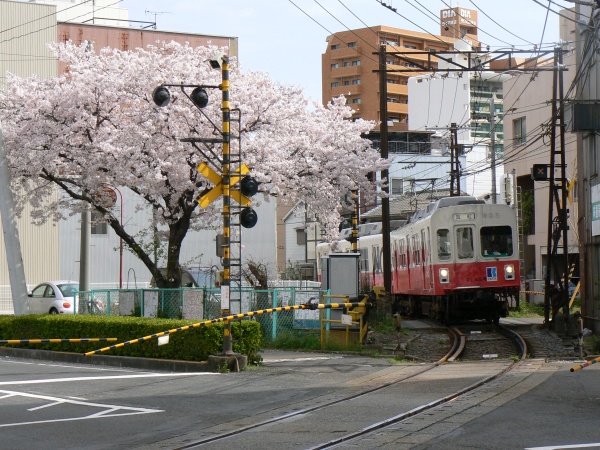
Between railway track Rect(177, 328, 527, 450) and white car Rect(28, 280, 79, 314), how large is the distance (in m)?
16.0

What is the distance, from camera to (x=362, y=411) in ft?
34.6

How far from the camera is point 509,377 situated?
1367 cm

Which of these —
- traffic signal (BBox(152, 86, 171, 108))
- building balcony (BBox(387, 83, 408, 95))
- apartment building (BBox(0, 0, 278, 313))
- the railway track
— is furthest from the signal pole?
building balcony (BBox(387, 83, 408, 95))

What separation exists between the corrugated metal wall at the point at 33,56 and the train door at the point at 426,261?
73.4ft

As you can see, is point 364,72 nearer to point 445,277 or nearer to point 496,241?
point 496,241

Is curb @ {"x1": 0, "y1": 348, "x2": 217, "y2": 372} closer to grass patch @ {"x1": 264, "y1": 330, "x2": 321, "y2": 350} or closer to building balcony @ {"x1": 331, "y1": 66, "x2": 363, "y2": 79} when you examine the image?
grass patch @ {"x1": 264, "y1": 330, "x2": 321, "y2": 350}

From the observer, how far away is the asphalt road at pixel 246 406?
8812 millimetres

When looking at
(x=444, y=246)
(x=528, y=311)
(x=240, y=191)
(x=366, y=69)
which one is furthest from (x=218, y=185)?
(x=366, y=69)

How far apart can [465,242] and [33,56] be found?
27.2m

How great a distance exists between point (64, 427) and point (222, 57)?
25.6 ft

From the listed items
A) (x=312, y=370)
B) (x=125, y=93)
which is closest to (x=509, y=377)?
(x=312, y=370)

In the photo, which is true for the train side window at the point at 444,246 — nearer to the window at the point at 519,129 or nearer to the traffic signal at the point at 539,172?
the traffic signal at the point at 539,172

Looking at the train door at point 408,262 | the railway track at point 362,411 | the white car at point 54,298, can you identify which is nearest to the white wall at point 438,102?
the train door at point 408,262

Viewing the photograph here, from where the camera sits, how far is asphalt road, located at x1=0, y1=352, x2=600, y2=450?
881 centimetres
